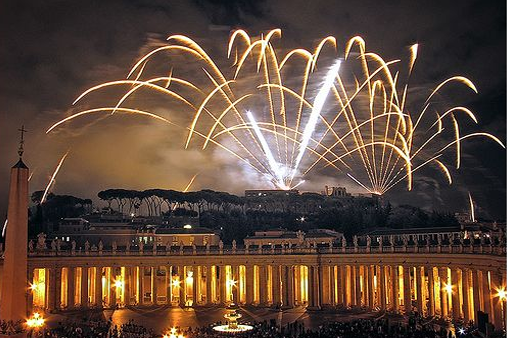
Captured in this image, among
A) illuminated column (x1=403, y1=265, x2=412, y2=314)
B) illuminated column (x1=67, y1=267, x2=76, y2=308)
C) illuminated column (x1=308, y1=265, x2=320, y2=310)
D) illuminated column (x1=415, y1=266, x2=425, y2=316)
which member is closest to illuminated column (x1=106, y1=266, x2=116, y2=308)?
illuminated column (x1=67, y1=267, x2=76, y2=308)

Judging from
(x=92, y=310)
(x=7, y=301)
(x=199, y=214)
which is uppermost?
(x=199, y=214)

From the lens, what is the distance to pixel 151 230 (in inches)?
3812

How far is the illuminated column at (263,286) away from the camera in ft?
220

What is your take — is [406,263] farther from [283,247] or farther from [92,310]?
[92,310]

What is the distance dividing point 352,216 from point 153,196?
4080 cm

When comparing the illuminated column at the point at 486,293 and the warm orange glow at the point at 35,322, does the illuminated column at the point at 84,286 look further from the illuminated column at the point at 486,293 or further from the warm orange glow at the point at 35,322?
the illuminated column at the point at 486,293

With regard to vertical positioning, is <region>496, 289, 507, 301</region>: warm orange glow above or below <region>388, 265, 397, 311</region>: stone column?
above

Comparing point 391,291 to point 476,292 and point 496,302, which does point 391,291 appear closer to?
point 476,292

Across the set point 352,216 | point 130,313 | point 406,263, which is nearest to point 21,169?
point 130,313

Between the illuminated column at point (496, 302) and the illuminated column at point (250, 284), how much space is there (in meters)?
30.2

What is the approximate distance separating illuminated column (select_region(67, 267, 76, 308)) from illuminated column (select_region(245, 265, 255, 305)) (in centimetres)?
1965

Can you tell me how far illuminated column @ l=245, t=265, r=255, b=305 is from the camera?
6794cm

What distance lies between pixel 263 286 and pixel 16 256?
32064mm

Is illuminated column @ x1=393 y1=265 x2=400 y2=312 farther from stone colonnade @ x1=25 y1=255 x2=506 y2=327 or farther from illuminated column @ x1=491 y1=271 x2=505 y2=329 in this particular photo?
illuminated column @ x1=491 y1=271 x2=505 y2=329
